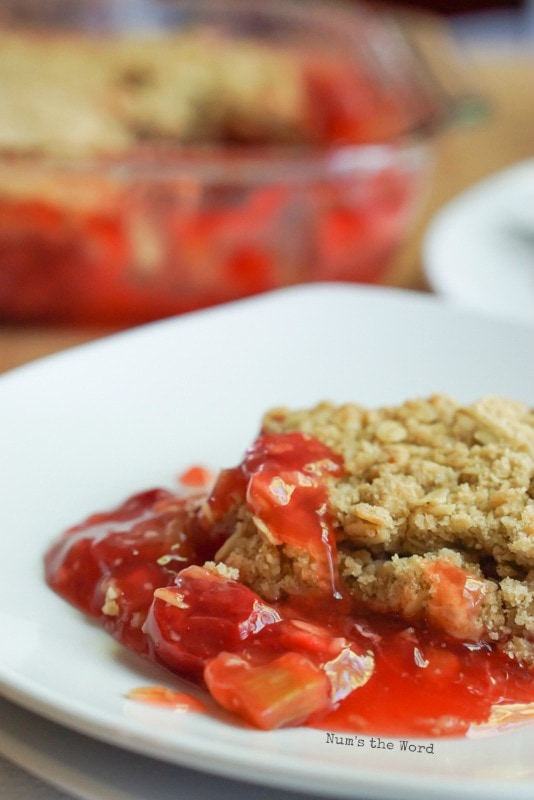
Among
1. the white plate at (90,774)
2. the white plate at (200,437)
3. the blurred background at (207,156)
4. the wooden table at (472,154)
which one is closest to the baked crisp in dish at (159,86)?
the blurred background at (207,156)

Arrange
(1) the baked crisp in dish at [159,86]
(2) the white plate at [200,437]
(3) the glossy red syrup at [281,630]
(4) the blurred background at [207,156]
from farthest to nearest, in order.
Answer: (1) the baked crisp in dish at [159,86] → (4) the blurred background at [207,156] → (3) the glossy red syrup at [281,630] → (2) the white plate at [200,437]

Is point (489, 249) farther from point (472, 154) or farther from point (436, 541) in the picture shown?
point (436, 541)

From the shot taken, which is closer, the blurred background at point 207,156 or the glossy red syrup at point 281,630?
the glossy red syrup at point 281,630

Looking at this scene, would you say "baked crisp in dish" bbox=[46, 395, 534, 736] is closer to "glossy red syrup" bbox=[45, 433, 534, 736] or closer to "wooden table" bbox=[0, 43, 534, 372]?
"glossy red syrup" bbox=[45, 433, 534, 736]

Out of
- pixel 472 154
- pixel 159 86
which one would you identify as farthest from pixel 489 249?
pixel 472 154

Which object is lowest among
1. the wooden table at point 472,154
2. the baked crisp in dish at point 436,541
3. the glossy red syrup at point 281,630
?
the wooden table at point 472,154

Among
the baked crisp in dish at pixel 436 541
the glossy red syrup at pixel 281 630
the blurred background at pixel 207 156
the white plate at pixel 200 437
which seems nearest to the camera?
the white plate at pixel 200 437

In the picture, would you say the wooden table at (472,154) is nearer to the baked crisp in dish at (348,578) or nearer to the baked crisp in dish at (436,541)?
the baked crisp in dish at (348,578)

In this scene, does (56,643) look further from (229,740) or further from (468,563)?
(468,563)
